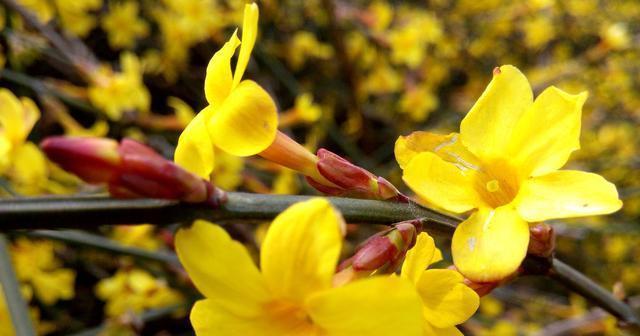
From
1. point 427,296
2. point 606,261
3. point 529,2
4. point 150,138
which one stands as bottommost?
point 606,261

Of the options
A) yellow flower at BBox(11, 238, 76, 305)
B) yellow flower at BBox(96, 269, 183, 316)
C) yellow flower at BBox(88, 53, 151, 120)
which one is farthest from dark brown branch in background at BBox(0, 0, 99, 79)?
yellow flower at BBox(96, 269, 183, 316)

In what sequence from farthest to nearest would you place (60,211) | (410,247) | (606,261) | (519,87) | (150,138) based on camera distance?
1. (606,261)
2. (150,138)
3. (519,87)
4. (410,247)
5. (60,211)

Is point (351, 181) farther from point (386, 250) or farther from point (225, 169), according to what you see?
point (225, 169)

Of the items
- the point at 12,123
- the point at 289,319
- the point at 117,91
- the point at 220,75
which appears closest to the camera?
the point at 289,319

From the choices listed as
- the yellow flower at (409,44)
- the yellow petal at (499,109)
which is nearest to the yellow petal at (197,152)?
the yellow petal at (499,109)

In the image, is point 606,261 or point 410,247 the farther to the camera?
point 606,261

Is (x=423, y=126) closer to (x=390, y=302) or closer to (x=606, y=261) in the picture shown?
(x=606, y=261)

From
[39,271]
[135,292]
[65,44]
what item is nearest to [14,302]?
[135,292]

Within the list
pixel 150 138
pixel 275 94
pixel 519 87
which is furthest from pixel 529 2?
pixel 519 87
